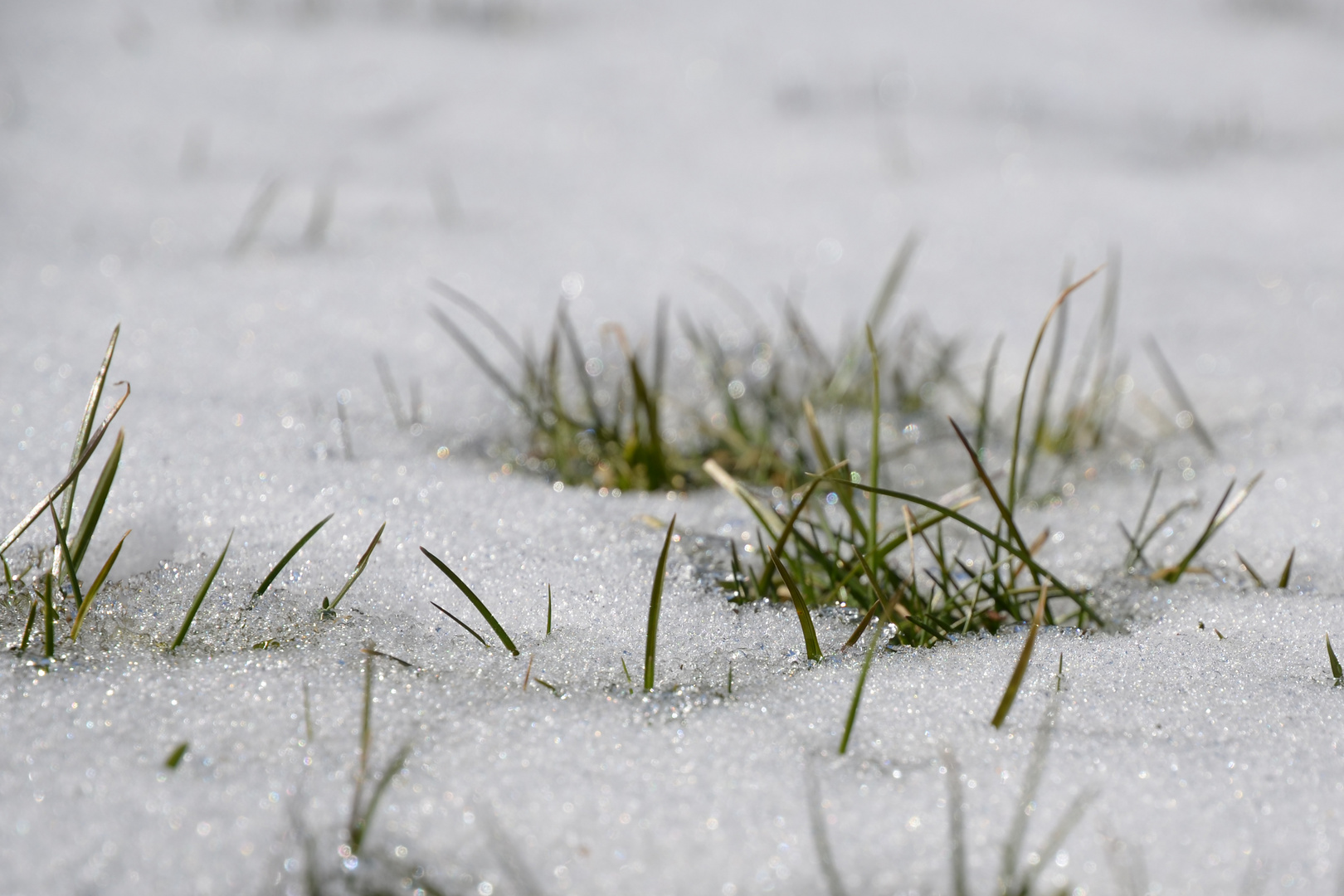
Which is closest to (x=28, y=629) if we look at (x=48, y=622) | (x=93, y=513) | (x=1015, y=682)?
(x=48, y=622)

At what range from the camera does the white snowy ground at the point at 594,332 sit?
0.83m

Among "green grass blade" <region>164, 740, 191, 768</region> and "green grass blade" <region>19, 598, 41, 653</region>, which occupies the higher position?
"green grass blade" <region>19, 598, 41, 653</region>

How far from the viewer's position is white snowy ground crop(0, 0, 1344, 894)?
83 cm

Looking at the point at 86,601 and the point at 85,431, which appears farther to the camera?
the point at 85,431

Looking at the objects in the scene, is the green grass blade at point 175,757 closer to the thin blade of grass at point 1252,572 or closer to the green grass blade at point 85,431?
the green grass blade at point 85,431

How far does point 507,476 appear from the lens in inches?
58.6

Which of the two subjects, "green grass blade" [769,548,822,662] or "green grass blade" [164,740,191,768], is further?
"green grass blade" [769,548,822,662]

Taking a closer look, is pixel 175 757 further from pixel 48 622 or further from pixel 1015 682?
pixel 1015 682

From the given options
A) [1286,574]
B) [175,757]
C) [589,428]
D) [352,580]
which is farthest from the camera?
[589,428]

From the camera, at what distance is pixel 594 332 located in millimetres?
1958

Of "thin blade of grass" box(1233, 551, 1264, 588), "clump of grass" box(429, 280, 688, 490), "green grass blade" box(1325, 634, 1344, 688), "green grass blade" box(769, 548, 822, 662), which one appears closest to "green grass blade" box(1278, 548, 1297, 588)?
"thin blade of grass" box(1233, 551, 1264, 588)

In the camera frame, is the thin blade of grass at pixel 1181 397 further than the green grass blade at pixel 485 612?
Yes

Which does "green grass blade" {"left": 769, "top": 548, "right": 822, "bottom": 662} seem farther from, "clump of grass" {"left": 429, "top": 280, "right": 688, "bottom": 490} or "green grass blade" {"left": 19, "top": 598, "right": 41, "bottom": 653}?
"green grass blade" {"left": 19, "top": 598, "right": 41, "bottom": 653}

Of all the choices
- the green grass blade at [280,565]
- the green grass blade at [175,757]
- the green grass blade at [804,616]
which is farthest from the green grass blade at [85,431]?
the green grass blade at [804,616]
